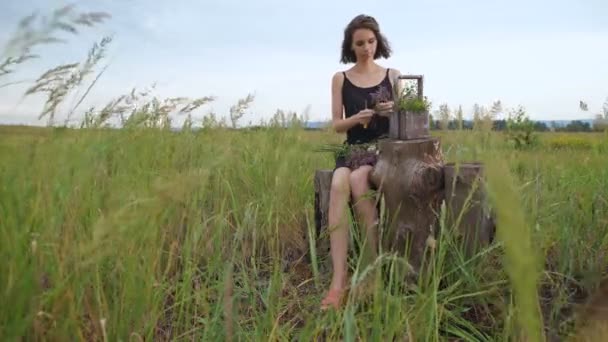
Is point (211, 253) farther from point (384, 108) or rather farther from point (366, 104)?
point (366, 104)

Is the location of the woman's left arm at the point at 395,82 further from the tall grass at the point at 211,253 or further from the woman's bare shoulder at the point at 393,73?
the tall grass at the point at 211,253

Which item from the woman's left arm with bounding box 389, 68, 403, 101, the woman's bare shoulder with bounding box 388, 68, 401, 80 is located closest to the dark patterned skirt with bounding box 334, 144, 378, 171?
the woman's left arm with bounding box 389, 68, 403, 101

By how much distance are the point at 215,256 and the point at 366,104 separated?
1.58m

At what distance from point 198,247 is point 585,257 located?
1.44 m

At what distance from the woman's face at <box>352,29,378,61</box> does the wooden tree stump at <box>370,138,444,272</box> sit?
2.78ft

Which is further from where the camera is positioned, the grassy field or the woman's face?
the woman's face

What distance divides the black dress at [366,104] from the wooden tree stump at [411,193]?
0.46 metres

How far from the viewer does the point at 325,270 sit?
7.82ft

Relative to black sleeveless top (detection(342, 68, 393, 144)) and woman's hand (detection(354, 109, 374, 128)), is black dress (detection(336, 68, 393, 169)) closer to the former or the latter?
black sleeveless top (detection(342, 68, 393, 144))

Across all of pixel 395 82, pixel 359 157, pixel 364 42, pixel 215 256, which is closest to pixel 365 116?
pixel 359 157

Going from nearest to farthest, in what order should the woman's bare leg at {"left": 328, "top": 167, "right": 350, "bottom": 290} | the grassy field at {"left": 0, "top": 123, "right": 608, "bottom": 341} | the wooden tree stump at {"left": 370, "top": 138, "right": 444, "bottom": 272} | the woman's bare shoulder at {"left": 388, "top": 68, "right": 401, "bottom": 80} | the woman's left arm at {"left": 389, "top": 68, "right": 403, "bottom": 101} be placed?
the grassy field at {"left": 0, "top": 123, "right": 608, "bottom": 341} < the woman's bare leg at {"left": 328, "top": 167, "right": 350, "bottom": 290} < the wooden tree stump at {"left": 370, "top": 138, "right": 444, "bottom": 272} < the woman's left arm at {"left": 389, "top": 68, "right": 403, "bottom": 101} < the woman's bare shoulder at {"left": 388, "top": 68, "right": 401, "bottom": 80}

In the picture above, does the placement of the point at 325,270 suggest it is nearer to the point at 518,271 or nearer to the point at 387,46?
the point at 387,46

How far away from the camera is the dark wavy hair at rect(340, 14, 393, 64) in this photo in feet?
9.37

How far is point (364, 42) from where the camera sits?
2844 mm
